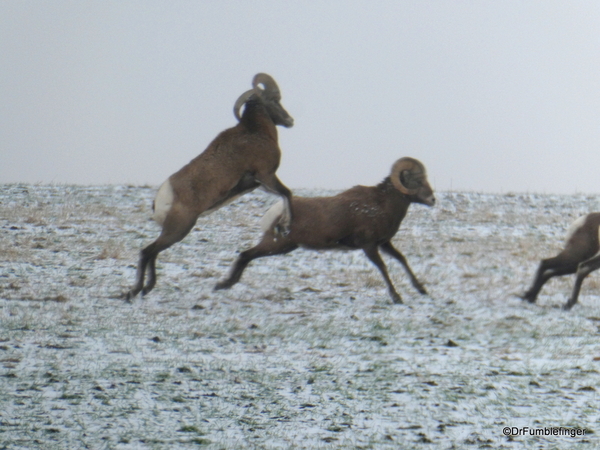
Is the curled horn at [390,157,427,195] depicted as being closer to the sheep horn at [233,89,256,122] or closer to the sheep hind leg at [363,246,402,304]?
the sheep hind leg at [363,246,402,304]

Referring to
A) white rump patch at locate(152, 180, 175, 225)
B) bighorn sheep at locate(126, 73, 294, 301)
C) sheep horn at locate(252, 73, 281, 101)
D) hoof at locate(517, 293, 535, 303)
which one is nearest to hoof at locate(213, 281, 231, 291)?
bighorn sheep at locate(126, 73, 294, 301)

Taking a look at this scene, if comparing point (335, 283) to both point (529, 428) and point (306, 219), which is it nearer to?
point (306, 219)

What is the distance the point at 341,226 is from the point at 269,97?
1.62 metres

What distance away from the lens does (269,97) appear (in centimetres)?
905

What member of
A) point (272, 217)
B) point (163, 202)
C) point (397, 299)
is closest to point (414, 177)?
point (397, 299)

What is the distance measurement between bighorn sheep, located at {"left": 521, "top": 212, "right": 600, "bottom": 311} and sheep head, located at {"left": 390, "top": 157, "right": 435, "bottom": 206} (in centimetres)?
144

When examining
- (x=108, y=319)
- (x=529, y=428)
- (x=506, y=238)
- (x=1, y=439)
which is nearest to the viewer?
(x=1, y=439)

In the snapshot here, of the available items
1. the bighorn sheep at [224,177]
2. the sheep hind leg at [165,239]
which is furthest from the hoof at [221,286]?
the sheep hind leg at [165,239]

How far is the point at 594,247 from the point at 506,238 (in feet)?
15.5

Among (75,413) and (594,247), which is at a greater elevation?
(594,247)

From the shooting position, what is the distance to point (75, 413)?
16.4 feet

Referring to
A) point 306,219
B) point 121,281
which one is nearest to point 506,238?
point 306,219

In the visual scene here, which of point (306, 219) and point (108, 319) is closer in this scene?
point (108, 319)

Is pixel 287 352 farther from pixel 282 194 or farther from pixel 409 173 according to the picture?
pixel 409 173
